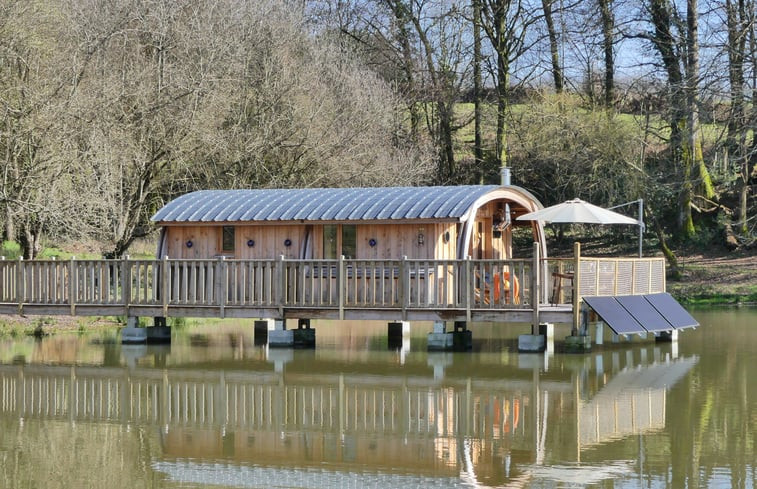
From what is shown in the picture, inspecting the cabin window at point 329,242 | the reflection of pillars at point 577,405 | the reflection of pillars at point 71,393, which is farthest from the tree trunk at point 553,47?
the reflection of pillars at point 71,393

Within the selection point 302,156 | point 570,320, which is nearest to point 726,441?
point 570,320

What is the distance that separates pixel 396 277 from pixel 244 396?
617cm

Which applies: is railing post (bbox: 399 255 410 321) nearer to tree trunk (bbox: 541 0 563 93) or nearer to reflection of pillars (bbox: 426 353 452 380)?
reflection of pillars (bbox: 426 353 452 380)

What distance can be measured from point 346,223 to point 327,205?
24.9 inches

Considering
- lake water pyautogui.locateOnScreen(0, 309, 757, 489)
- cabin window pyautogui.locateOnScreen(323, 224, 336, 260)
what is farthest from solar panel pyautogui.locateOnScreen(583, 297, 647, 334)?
cabin window pyautogui.locateOnScreen(323, 224, 336, 260)

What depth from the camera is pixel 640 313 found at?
22062 mm

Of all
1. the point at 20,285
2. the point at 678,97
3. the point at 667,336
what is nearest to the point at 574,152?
the point at 678,97

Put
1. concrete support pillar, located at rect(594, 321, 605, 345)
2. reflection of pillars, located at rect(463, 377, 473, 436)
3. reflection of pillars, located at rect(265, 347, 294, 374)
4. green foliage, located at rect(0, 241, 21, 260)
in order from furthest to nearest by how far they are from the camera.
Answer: green foliage, located at rect(0, 241, 21, 260)
concrete support pillar, located at rect(594, 321, 605, 345)
reflection of pillars, located at rect(265, 347, 294, 374)
reflection of pillars, located at rect(463, 377, 473, 436)

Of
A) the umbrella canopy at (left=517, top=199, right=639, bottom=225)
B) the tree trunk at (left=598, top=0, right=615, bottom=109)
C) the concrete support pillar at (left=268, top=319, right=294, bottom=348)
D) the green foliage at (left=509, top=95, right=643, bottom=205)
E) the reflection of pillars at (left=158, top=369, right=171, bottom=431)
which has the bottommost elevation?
the reflection of pillars at (left=158, top=369, right=171, bottom=431)

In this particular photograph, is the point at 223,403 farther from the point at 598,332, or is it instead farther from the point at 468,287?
the point at 598,332

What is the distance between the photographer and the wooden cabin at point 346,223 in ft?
75.6

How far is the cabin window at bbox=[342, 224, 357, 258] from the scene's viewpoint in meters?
24.0

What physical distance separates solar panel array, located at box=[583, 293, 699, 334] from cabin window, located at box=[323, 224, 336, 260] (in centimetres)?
576

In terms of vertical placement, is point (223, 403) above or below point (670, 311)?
below
